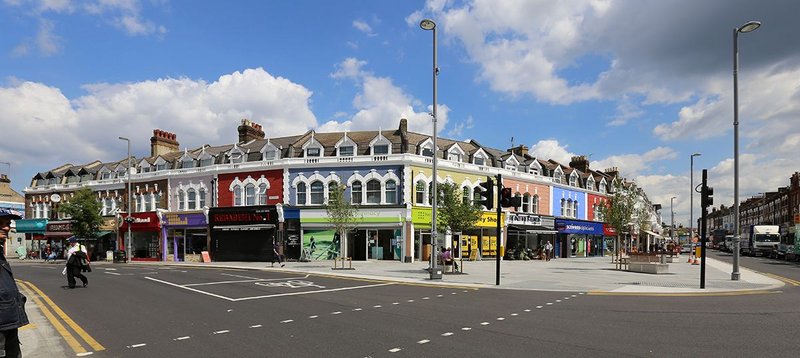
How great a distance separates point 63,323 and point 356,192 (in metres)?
26.2

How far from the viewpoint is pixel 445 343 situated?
325 inches

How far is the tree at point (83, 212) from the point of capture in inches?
1635

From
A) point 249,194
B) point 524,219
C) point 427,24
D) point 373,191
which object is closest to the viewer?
point 427,24

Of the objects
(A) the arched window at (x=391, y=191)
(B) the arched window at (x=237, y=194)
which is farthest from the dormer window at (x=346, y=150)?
(B) the arched window at (x=237, y=194)

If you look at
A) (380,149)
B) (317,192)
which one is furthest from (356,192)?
(380,149)

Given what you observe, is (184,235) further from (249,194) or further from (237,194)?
(249,194)

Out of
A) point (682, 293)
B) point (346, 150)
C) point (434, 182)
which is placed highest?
point (346, 150)

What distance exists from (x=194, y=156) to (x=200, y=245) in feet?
24.5

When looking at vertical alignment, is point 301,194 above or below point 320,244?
above

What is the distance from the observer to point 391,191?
1400 inches

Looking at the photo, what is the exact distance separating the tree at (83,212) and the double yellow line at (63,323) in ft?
96.5

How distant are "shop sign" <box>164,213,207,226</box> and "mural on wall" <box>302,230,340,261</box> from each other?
360 inches

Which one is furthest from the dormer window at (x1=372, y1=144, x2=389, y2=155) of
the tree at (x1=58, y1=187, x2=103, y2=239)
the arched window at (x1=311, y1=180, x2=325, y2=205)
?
the tree at (x1=58, y1=187, x2=103, y2=239)

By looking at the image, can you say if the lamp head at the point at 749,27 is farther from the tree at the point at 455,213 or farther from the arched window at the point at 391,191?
the arched window at the point at 391,191
